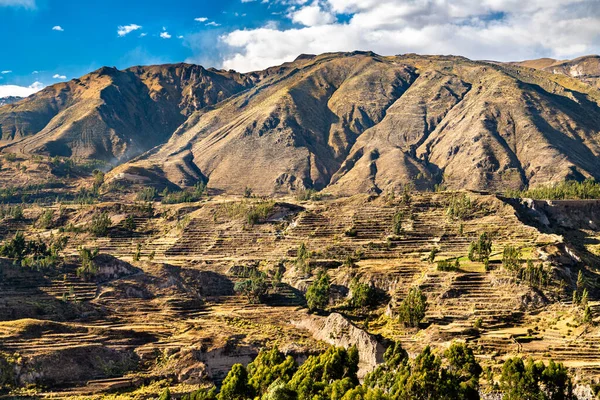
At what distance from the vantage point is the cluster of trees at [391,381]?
66.4 m

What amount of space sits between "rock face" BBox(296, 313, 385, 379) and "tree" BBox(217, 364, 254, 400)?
951 inches

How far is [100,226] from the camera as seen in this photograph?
17950 centimetres

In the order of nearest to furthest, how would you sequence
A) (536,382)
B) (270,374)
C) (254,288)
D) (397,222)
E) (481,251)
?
(536,382), (270,374), (481,251), (254,288), (397,222)

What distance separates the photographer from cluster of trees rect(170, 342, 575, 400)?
66438mm

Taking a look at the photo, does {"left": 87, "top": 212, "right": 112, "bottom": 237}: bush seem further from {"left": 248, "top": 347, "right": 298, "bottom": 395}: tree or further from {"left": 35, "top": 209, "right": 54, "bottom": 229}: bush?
{"left": 248, "top": 347, "right": 298, "bottom": 395}: tree

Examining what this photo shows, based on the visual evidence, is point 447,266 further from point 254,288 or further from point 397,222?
point 254,288

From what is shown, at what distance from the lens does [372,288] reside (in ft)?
416

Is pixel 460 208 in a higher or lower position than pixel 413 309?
higher

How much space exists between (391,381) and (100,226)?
130538 mm

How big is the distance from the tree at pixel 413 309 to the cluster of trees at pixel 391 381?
27.8 m

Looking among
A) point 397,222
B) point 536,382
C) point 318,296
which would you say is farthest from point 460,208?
point 536,382

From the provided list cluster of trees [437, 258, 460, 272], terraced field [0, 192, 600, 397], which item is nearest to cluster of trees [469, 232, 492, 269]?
terraced field [0, 192, 600, 397]

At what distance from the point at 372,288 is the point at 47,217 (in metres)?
121

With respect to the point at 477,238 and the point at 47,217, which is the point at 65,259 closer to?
the point at 47,217
